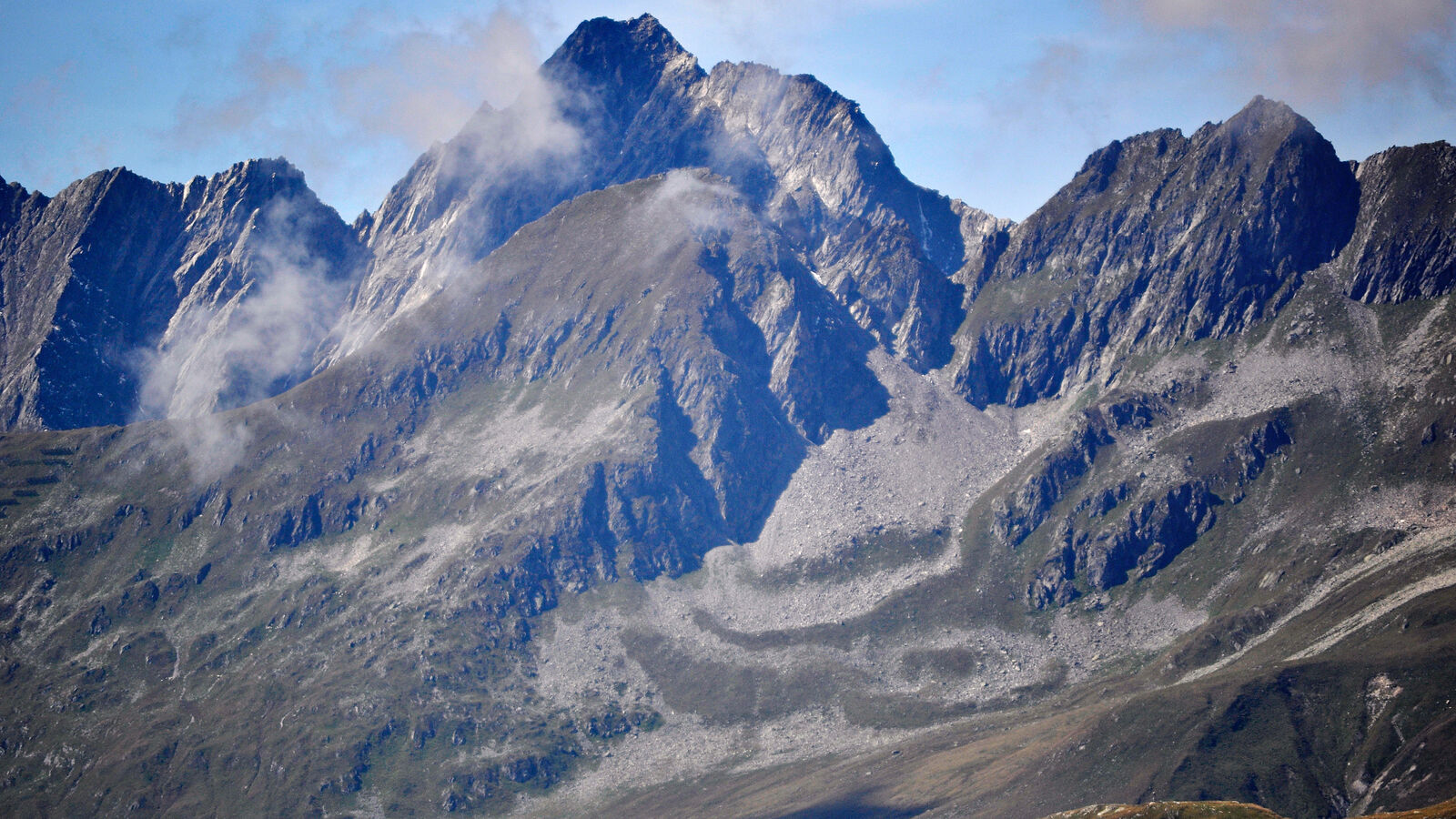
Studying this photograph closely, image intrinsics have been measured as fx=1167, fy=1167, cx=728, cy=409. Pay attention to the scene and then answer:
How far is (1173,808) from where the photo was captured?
172875 mm

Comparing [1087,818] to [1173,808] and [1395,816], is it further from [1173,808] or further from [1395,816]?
[1395,816]

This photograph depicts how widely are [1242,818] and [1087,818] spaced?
2781cm

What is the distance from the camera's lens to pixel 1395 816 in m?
162

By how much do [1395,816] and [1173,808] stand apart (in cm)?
2879

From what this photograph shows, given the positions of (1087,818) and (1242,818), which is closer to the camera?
(1242,818)

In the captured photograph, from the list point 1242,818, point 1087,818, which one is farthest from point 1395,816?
point 1087,818

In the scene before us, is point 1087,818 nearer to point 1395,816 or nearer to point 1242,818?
point 1242,818

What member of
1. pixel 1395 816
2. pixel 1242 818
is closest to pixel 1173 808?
pixel 1242 818

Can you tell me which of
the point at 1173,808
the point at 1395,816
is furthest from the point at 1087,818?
the point at 1395,816

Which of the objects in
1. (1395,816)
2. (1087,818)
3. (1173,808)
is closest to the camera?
(1395,816)

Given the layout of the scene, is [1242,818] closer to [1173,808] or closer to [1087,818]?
[1173,808]

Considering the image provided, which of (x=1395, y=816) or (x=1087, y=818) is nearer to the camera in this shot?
(x=1395, y=816)

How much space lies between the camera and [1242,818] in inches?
6467

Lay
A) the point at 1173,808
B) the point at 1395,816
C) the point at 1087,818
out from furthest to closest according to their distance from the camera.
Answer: the point at 1087,818 < the point at 1173,808 < the point at 1395,816
